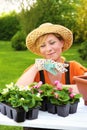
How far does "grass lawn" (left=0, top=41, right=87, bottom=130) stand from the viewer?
8476mm

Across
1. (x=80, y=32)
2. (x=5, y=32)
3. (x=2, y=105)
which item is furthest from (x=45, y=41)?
(x=5, y=32)

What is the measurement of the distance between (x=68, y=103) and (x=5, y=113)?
0.29 meters

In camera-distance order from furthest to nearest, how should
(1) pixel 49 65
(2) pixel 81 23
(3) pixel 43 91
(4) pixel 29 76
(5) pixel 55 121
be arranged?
(2) pixel 81 23, (4) pixel 29 76, (1) pixel 49 65, (3) pixel 43 91, (5) pixel 55 121

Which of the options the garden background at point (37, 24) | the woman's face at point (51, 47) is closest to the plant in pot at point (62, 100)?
the woman's face at point (51, 47)

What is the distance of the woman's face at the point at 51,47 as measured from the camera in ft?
7.64

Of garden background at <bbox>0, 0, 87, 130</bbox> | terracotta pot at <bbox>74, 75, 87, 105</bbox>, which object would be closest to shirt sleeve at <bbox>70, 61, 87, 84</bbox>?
terracotta pot at <bbox>74, 75, 87, 105</bbox>

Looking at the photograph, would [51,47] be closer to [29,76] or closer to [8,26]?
[29,76]

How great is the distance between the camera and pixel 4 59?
11.2m

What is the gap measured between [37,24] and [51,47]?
12.3 meters

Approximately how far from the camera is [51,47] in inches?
91.5

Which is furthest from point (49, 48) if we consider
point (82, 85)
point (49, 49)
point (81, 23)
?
point (81, 23)

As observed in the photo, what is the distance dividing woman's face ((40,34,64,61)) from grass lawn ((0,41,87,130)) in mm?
4954

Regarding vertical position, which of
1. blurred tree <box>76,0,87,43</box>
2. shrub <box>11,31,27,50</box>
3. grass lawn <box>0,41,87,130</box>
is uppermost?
blurred tree <box>76,0,87,43</box>

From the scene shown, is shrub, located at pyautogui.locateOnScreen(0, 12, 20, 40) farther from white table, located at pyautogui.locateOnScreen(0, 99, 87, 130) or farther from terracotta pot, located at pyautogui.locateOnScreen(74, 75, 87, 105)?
white table, located at pyautogui.locateOnScreen(0, 99, 87, 130)
